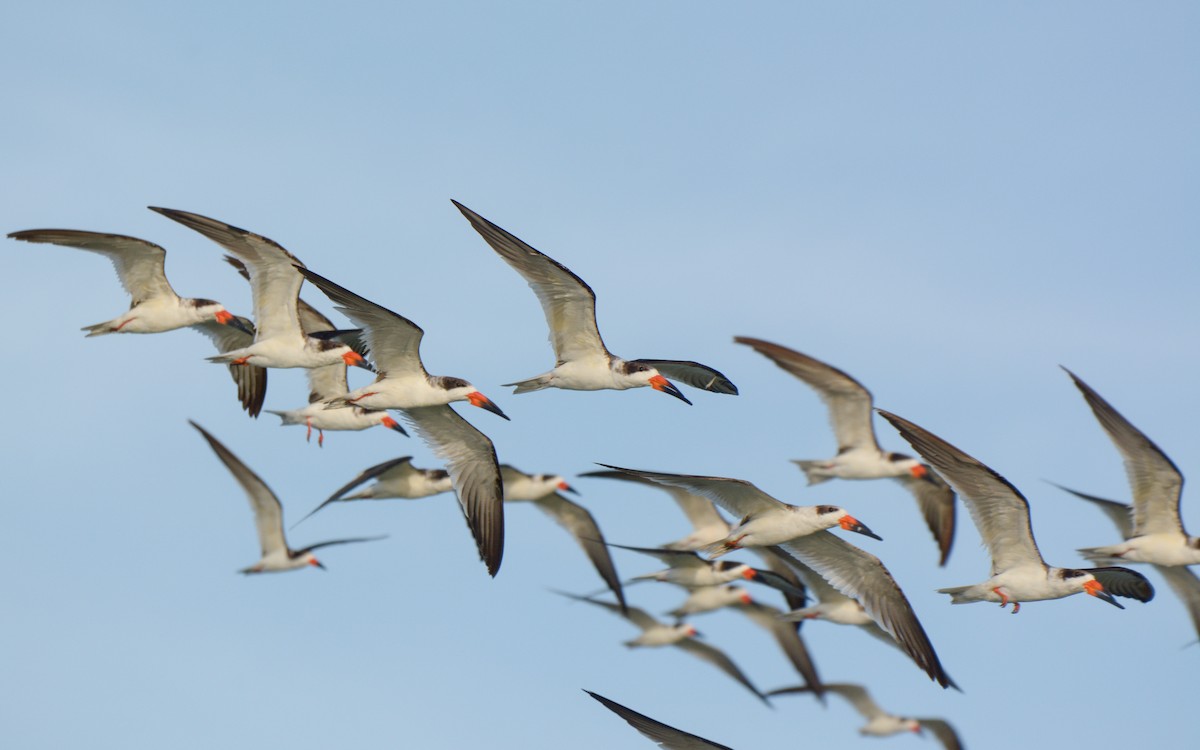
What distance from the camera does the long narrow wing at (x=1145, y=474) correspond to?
22.1 meters

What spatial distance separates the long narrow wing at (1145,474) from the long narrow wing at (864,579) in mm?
3734

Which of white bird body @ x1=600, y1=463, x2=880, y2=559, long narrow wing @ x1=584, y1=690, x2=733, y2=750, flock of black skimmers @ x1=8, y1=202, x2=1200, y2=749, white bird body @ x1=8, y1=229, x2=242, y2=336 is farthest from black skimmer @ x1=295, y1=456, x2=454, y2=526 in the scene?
long narrow wing @ x1=584, y1=690, x2=733, y2=750

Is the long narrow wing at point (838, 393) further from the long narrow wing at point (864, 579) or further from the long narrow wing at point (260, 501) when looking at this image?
the long narrow wing at point (260, 501)

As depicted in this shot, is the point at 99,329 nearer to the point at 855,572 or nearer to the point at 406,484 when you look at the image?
the point at 406,484

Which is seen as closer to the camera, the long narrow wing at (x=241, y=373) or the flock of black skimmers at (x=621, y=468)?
the flock of black skimmers at (x=621, y=468)

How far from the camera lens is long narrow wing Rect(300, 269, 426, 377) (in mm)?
19156

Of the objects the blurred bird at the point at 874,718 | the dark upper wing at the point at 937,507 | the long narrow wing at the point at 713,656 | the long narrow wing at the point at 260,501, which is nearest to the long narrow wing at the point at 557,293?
the long narrow wing at the point at 260,501

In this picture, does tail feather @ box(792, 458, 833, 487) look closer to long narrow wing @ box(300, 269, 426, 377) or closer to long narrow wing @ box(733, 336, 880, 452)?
long narrow wing @ box(733, 336, 880, 452)

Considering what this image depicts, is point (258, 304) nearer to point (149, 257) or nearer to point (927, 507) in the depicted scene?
point (149, 257)

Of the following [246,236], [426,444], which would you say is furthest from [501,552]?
[246,236]

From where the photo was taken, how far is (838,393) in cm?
2686

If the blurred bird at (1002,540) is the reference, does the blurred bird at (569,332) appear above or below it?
above

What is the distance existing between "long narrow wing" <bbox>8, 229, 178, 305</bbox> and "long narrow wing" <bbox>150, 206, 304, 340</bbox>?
196 centimetres

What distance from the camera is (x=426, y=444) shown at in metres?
21.7
